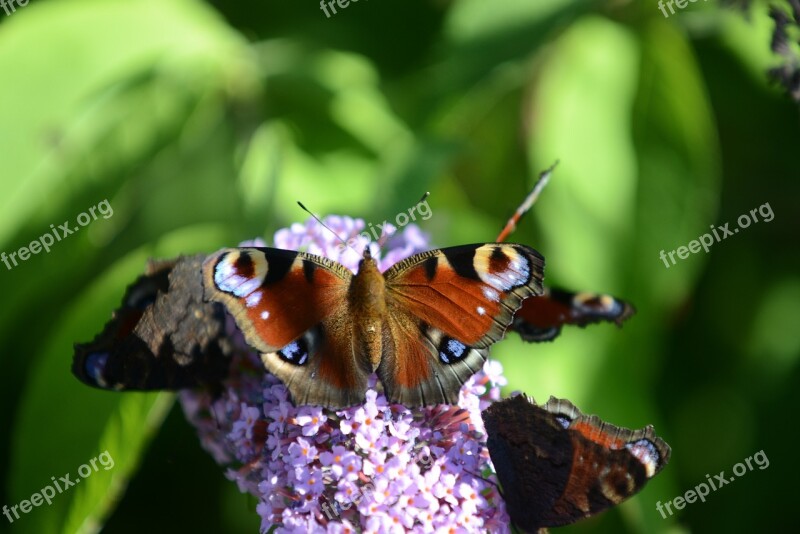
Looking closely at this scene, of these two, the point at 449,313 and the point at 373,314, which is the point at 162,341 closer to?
the point at 373,314

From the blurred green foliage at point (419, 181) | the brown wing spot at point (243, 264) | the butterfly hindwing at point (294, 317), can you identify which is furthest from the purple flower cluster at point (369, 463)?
the blurred green foliage at point (419, 181)

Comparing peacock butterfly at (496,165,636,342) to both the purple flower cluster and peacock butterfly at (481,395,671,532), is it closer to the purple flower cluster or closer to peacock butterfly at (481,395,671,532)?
the purple flower cluster

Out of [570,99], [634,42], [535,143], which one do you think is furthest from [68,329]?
[634,42]

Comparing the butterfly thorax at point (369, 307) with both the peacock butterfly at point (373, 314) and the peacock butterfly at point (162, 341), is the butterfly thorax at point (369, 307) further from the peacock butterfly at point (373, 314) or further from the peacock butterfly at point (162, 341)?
the peacock butterfly at point (162, 341)

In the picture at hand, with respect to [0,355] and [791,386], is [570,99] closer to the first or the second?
[791,386]

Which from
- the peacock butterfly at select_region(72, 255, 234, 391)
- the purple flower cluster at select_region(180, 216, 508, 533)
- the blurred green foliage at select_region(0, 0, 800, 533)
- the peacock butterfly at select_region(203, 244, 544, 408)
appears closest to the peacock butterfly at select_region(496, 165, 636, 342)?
the purple flower cluster at select_region(180, 216, 508, 533)
